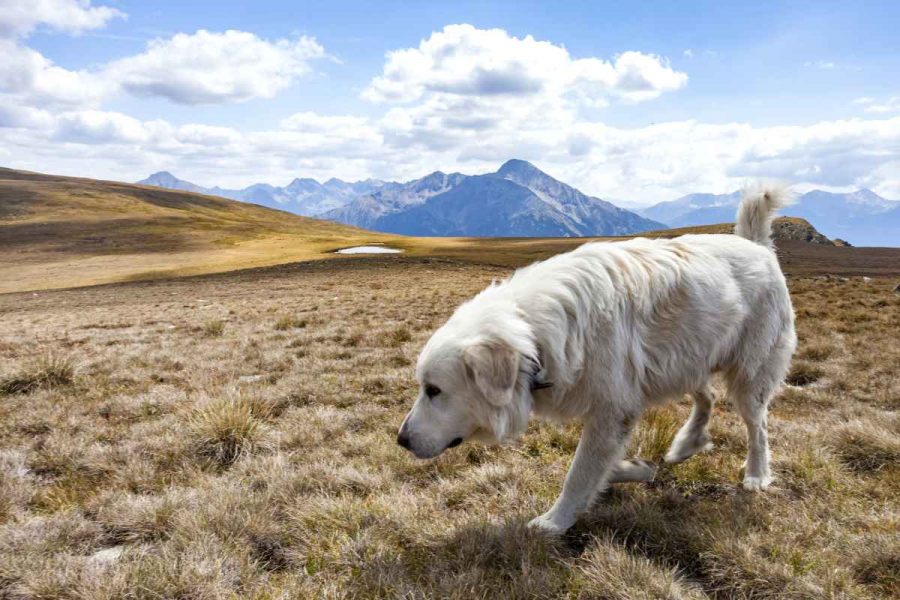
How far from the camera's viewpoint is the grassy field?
315cm

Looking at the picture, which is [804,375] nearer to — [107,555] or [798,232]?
[107,555]

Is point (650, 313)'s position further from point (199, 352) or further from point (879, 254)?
point (879, 254)

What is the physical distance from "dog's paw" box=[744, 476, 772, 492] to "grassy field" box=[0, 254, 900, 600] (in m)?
0.11

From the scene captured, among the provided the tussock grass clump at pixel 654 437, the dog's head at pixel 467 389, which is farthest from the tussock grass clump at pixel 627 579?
the tussock grass clump at pixel 654 437

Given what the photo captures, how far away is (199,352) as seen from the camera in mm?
10781

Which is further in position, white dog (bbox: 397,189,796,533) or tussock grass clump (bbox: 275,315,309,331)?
tussock grass clump (bbox: 275,315,309,331)

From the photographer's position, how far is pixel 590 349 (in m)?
3.81

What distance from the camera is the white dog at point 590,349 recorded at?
146 inches

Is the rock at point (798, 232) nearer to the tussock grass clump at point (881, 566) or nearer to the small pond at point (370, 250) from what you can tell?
the small pond at point (370, 250)

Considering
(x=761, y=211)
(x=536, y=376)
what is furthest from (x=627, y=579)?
(x=761, y=211)

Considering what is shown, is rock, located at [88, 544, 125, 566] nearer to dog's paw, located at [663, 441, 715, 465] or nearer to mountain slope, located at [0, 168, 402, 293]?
dog's paw, located at [663, 441, 715, 465]

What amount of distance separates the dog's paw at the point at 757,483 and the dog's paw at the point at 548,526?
5.87ft

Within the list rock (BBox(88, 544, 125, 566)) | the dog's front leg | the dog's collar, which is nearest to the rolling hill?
the dog's front leg

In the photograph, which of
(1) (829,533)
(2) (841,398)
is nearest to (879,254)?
(2) (841,398)
